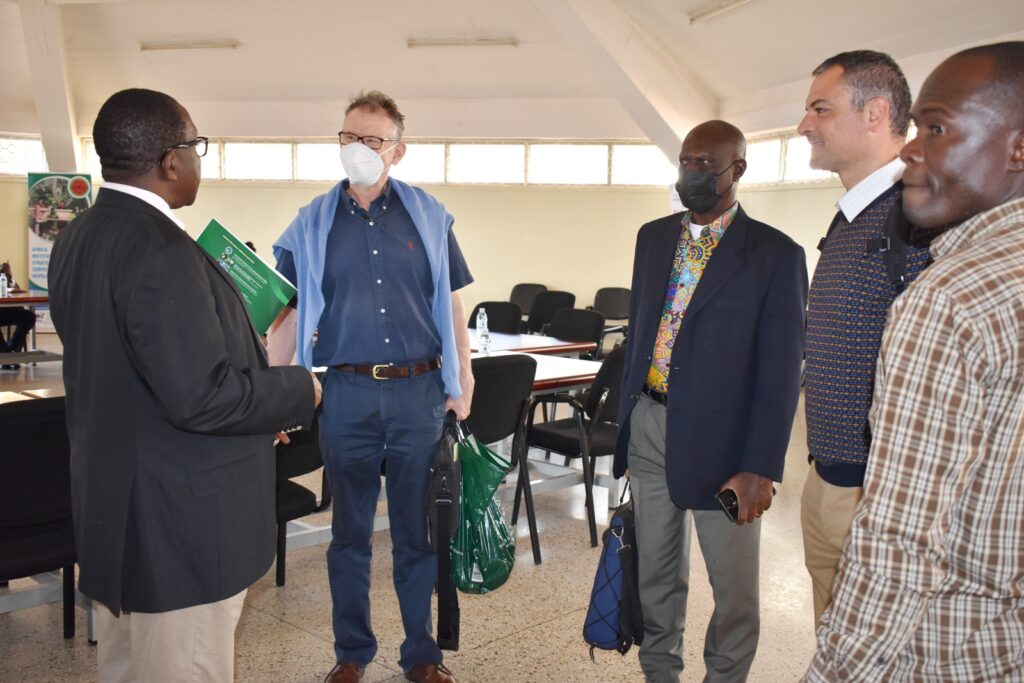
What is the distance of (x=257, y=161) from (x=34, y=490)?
10810 millimetres

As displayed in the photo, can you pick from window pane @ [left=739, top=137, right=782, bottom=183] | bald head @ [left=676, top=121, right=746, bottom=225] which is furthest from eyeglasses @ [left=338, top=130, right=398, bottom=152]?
window pane @ [left=739, top=137, right=782, bottom=183]

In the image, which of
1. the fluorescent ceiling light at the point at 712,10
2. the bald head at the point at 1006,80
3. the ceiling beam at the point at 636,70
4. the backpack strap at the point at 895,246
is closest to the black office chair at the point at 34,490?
the backpack strap at the point at 895,246

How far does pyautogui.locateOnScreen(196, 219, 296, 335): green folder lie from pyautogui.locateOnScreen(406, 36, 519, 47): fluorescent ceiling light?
8664mm

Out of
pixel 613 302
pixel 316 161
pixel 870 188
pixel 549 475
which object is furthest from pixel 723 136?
pixel 316 161

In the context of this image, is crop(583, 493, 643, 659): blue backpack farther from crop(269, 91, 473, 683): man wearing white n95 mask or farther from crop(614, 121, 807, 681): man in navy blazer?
crop(269, 91, 473, 683): man wearing white n95 mask

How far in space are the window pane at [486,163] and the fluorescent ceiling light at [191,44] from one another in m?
3.21

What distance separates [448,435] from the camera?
2.66m

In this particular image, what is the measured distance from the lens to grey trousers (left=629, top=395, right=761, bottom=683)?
230 cm

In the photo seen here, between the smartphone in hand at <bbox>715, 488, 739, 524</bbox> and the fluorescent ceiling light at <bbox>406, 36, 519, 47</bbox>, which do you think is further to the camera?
the fluorescent ceiling light at <bbox>406, 36, 519, 47</bbox>

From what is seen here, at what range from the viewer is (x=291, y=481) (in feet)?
11.1

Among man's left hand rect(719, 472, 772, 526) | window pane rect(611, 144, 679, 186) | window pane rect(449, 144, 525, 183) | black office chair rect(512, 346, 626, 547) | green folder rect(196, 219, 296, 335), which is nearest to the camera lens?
green folder rect(196, 219, 296, 335)

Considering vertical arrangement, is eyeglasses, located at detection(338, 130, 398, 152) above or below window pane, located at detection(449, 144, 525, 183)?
below

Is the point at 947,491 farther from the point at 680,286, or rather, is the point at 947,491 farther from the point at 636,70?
the point at 636,70

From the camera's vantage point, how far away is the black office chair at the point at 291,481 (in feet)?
10.4
